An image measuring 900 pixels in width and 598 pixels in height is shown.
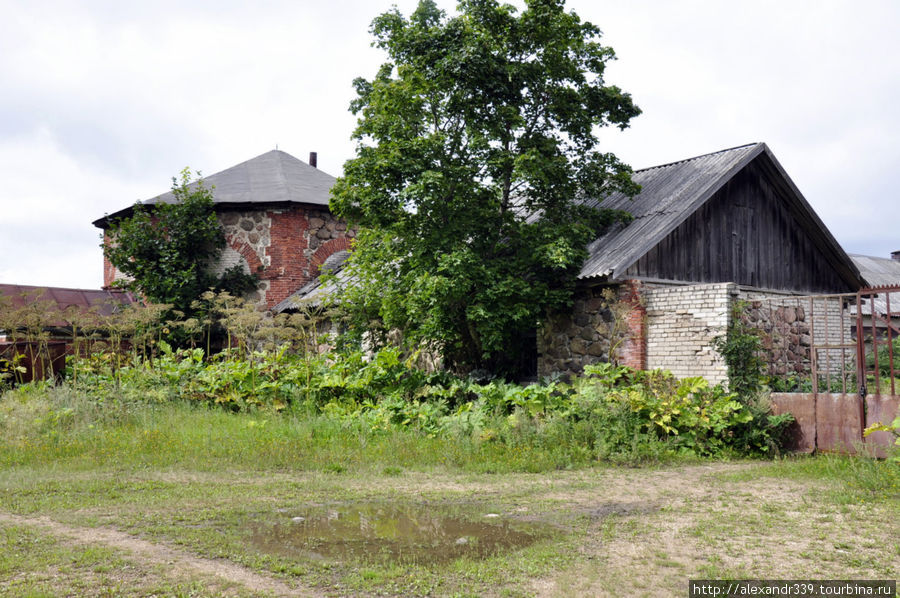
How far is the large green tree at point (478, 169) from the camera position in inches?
464

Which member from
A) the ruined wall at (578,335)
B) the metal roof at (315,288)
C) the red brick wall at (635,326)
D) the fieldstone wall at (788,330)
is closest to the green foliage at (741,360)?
the fieldstone wall at (788,330)

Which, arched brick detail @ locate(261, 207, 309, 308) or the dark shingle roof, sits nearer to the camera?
the dark shingle roof

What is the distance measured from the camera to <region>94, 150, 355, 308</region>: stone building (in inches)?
786

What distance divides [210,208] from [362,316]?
8284 millimetres

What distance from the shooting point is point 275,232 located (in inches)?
789

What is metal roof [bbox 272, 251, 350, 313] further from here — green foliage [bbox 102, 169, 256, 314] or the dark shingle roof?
the dark shingle roof

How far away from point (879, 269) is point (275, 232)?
1119 inches

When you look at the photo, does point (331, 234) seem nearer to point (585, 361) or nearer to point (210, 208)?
point (210, 208)

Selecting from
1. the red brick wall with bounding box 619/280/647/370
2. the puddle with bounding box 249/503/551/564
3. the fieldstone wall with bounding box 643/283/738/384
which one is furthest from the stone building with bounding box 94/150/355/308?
the puddle with bounding box 249/503/551/564

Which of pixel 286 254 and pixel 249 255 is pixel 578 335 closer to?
pixel 286 254

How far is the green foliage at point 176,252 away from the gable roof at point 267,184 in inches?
22.0

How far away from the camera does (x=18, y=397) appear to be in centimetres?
1155

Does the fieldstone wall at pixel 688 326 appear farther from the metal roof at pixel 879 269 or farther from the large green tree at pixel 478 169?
the metal roof at pixel 879 269

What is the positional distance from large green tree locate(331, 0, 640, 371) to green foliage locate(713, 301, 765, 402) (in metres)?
2.71
